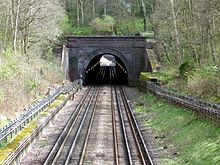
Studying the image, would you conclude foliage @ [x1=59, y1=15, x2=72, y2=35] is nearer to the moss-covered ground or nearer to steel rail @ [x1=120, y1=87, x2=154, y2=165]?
steel rail @ [x1=120, y1=87, x2=154, y2=165]

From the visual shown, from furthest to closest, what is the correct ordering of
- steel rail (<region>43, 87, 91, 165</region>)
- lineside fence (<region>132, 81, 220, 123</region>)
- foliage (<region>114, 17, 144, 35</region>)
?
foliage (<region>114, 17, 144, 35</region>), lineside fence (<region>132, 81, 220, 123</region>), steel rail (<region>43, 87, 91, 165</region>)

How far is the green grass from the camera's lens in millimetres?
14296

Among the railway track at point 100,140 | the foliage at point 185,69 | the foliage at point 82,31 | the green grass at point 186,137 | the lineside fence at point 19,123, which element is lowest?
the railway track at point 100,140

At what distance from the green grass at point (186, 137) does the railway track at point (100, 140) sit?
0.95m

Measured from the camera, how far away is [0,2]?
31.5 m

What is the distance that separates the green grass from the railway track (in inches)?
37.3

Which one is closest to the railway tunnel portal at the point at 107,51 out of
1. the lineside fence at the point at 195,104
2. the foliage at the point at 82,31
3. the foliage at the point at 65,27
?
the foliage at the point at 65,27

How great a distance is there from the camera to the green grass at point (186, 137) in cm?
1430

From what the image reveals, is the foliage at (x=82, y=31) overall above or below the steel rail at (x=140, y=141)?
above

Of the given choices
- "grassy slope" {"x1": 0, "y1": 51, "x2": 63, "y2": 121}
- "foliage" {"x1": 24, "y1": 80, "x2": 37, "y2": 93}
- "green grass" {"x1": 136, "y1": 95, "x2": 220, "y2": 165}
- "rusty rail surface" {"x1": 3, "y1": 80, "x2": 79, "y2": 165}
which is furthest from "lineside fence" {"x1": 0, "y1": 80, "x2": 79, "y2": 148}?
"green grass" {"x1": 136, "y1": 95, "x2": 220, "y2": 165}

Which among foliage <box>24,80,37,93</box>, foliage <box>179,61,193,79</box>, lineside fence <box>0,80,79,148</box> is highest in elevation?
foliage <box>179,61,193,79</box>

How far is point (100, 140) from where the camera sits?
19.5m

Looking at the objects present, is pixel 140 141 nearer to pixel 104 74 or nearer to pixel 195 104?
pixel 195 104

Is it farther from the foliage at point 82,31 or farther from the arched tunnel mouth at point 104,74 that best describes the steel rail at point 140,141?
the arched tunnel mouth at point 104,74
